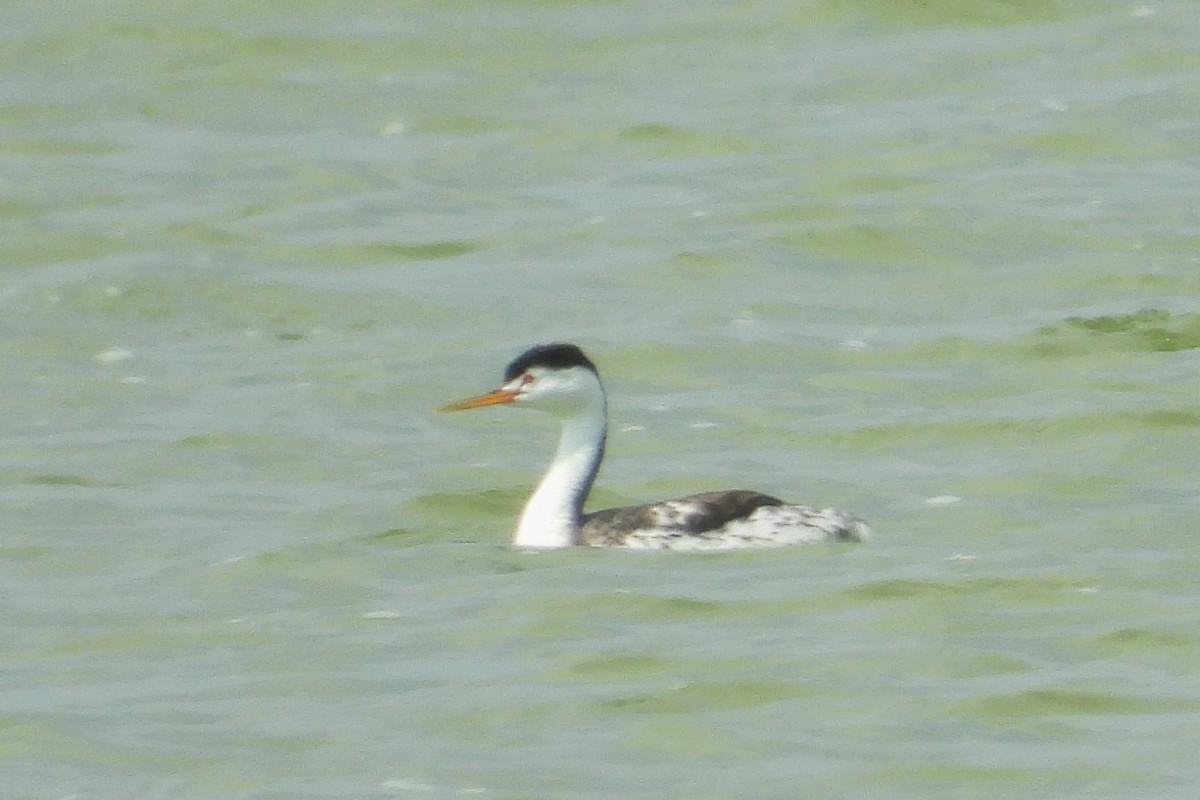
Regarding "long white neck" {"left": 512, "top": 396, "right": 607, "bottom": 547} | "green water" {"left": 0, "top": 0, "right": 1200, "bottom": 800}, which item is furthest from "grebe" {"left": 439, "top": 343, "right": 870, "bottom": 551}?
→ "green water" {"left": 0, "top": 0, "right": 1200, "bottom": 800}

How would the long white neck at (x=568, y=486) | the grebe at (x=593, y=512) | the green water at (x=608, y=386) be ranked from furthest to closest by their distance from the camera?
1. the long white neck at (x=568, y=486)
2. the grebe at (x=593, y=512)
3. the green water at (x=608, y=386)

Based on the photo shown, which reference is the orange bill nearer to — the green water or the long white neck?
the long white neck

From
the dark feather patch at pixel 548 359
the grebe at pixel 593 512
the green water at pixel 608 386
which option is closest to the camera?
the green water at pixel 608 386

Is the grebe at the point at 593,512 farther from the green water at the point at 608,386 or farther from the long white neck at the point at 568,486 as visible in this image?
the green water at the point at 608,386

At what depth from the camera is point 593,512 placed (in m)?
13.6

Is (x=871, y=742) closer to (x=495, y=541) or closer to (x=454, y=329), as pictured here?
→ (x=495, y=541)

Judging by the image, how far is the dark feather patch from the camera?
1326 cm

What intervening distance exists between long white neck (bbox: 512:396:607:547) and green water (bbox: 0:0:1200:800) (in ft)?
0.76

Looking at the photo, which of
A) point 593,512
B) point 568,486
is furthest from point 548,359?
point 593,512

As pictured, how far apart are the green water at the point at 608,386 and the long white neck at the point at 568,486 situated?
0.76ft

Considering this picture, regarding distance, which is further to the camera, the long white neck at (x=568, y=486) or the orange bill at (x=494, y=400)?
the orange bill at (x=494, y=400)

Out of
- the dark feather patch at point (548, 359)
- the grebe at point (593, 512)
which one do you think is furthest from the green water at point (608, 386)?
the dark feather patch at point (548, 359)

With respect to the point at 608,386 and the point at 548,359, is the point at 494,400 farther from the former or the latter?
the point at 608,386

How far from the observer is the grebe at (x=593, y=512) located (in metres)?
12.6
